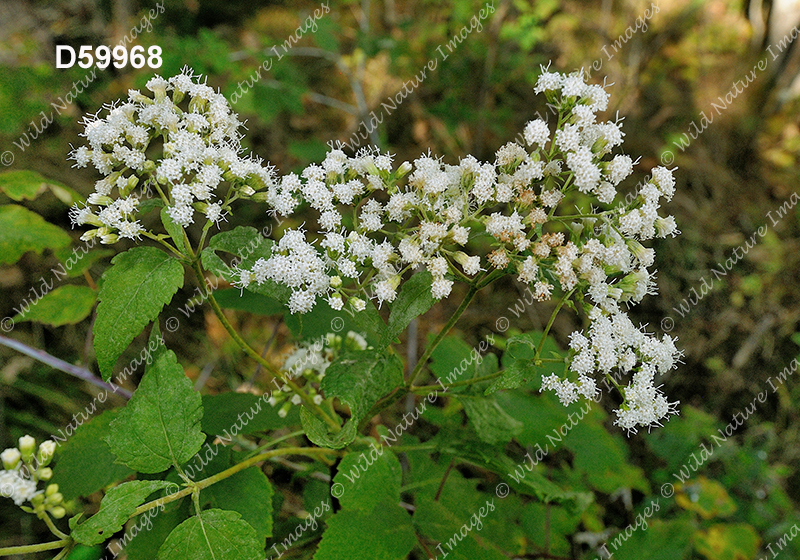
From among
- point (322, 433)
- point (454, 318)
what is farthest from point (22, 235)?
point (454, 318)

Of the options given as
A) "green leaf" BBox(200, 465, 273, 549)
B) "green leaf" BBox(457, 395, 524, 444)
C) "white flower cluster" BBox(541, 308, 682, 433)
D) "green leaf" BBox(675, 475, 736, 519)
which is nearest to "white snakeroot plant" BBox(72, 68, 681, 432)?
"white flower cluster" BBox(541, 308, 682, 433)

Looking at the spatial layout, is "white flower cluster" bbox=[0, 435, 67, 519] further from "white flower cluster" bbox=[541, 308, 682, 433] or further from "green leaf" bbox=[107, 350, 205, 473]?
"white flower cluster" bbox=[541, 308, 682, 433]

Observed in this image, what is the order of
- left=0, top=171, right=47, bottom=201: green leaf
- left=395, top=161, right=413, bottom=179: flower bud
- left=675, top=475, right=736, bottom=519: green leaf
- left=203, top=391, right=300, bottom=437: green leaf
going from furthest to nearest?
left=675, top=475, right=736, bottom=519: green leaf → left=0, top=171, right=47, bottom=201: green leaf → left=203, top=391, right=300, bottom=437: green leaf → left=395, top=161, right=413, bottom=179: flower bud

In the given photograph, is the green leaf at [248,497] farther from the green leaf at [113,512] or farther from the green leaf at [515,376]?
the green leaf at [515,376]

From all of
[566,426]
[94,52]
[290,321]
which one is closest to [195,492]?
[290,321]

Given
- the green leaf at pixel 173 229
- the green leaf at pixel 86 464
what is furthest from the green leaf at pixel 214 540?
the green leaf at pixel 173 229

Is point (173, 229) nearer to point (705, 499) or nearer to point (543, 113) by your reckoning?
point (705, 499)
